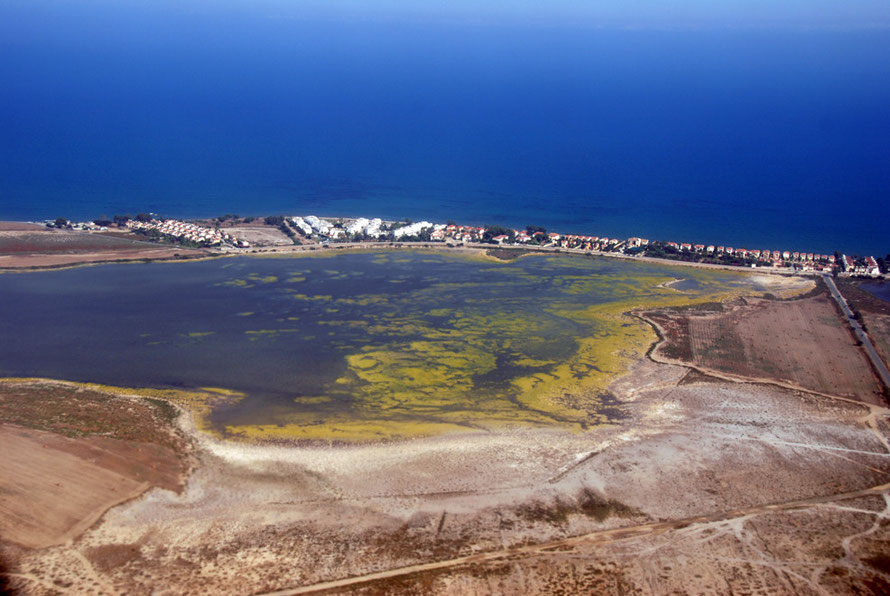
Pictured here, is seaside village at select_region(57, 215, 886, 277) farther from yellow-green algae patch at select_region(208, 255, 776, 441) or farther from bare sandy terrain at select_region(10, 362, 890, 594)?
bare sandy terrain at select_region(10, 362, 890, 594)

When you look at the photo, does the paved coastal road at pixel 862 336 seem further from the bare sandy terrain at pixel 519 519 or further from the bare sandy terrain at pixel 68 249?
the bare sandy terrain at pixel 68 249

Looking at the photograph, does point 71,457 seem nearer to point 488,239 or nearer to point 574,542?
point 574,542

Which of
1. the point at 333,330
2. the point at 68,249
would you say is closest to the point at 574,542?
the point at 333,330

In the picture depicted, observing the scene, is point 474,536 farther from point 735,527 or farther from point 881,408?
point 881,408

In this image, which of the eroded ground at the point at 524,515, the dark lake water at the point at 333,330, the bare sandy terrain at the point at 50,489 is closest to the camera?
the eroded ground at the point at 524,515

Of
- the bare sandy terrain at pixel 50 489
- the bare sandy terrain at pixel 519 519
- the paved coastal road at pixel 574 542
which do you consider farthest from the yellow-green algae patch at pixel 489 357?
the paved coastal road at pixel 574 542

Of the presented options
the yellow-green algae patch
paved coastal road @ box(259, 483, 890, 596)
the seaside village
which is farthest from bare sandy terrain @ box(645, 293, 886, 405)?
the seaside village

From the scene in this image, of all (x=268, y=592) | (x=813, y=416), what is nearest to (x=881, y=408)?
(x=813, y=416)
